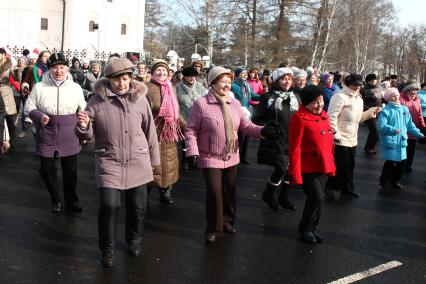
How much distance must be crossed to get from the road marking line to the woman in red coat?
775mm

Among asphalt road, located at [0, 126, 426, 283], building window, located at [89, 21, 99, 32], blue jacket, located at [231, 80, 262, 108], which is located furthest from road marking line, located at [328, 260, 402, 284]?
building window, located at [89, 21, 99, 32]

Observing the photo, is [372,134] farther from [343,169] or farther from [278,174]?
[278,174]

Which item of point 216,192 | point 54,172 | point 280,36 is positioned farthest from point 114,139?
point 280,36

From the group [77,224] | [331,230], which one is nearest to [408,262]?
[331,230]

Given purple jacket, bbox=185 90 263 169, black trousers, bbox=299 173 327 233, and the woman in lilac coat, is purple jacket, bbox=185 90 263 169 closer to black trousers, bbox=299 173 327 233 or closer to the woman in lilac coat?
the woman in lilac coat

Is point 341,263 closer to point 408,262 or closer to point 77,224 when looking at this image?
point 408,262

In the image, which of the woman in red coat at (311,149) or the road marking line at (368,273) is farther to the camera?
the woman in red coat at (311,149)

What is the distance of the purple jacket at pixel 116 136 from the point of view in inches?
173

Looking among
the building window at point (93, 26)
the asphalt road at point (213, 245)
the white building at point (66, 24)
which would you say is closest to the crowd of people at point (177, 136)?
the asphalt road at point (213, 245)

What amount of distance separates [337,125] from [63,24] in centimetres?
5027

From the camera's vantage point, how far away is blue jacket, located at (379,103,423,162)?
24.9ft

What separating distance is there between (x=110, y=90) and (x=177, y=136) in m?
1.91

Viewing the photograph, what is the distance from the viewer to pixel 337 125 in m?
7.01

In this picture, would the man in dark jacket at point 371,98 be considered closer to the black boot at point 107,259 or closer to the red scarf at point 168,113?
the red scarf at point 168,113
